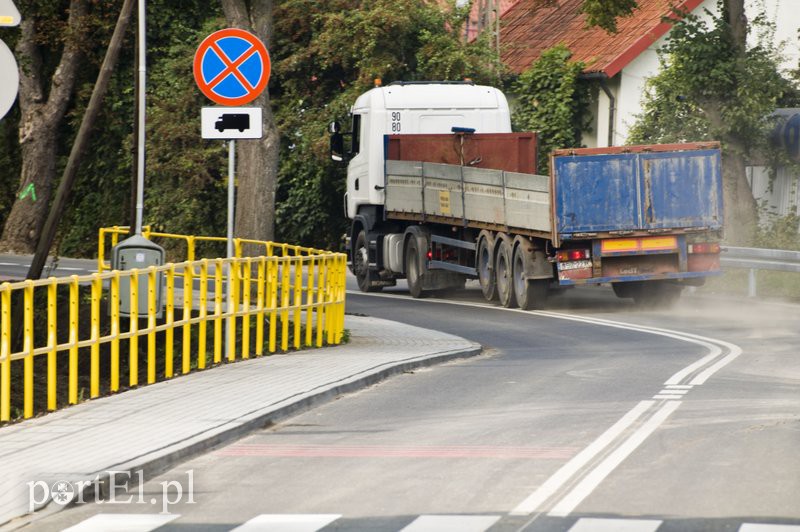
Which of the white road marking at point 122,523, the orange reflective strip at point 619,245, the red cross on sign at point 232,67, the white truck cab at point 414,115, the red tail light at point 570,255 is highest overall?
the white truck cab at point 414,115

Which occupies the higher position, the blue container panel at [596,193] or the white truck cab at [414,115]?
the white truck cab at [414,115]

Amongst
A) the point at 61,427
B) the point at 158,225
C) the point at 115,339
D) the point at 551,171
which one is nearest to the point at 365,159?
the point at 551,171

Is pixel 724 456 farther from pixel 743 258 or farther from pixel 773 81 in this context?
pixel 773 81

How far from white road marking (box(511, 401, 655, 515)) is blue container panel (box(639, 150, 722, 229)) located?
10.7 meters

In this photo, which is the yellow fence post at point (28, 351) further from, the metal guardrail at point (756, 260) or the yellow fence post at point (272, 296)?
the metal guardrail at point (756, 260)

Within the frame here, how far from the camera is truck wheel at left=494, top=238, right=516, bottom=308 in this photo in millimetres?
23969

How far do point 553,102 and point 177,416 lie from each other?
87.6 ft

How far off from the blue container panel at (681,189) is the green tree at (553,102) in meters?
13.4

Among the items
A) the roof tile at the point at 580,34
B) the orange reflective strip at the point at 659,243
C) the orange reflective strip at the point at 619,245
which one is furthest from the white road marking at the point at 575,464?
the roof tile at the point at 580,34

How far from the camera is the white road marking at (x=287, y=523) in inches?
306

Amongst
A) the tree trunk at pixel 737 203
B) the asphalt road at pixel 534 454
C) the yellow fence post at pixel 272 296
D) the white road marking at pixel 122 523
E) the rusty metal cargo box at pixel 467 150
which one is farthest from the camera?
the tree trunk at pixel 737 203

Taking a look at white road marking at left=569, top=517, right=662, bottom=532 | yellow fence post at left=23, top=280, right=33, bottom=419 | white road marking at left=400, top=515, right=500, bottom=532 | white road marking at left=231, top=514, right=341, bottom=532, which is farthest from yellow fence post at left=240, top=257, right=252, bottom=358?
white road marking at left=569, top=517, right=662, bottom=532

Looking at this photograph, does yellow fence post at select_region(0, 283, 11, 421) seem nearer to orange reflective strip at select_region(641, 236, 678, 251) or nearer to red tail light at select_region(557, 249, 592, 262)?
red tail light at select_region(557, 249, 592, 262)

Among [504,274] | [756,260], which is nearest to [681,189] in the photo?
[504,274]
